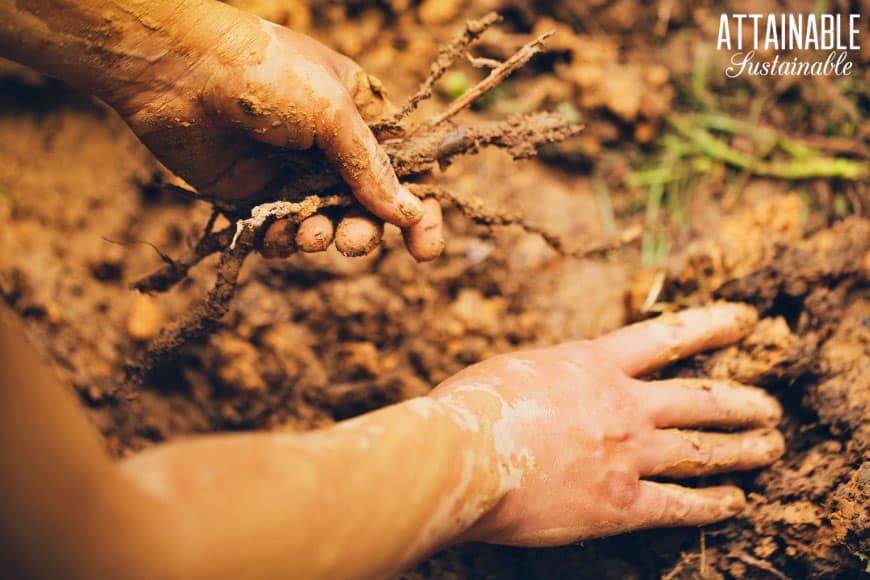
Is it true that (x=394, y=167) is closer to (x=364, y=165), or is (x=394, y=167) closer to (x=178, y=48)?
(x=364, y=165)

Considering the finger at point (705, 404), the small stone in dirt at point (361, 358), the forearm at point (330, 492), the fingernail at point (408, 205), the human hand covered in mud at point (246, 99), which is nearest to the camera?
the forearm at point (330, 492)

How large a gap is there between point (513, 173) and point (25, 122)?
1910 mm

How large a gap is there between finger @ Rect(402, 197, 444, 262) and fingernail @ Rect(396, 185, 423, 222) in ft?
0.16

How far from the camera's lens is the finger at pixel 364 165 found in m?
1.32

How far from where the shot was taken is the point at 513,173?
2438 millimetres

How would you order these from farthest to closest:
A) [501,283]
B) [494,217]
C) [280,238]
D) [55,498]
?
[501,283] → [494,217] → [280,238] → [55,498]

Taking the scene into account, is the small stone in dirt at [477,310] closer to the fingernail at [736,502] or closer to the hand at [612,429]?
the hand at [612,429]

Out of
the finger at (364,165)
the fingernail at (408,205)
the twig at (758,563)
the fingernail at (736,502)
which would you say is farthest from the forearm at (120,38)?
the twig at (758,563)

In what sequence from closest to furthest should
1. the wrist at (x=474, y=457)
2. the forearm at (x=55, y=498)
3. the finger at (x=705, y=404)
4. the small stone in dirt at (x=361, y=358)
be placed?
1. the forearm at (x=55, y=498)
2. the wrist at (x=474, y=457)
3. the finger at (x=705, y=404)
4. the small stone in dirt at (x=361, y=358)

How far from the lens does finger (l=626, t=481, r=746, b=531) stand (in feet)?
4.72

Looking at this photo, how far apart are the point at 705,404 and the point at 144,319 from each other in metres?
1.78

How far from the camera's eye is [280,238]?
1430mm

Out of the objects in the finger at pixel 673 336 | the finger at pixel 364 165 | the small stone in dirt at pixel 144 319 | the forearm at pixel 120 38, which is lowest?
the finger at pixel 673 336

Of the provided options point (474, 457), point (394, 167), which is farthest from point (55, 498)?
point (394, 167)
